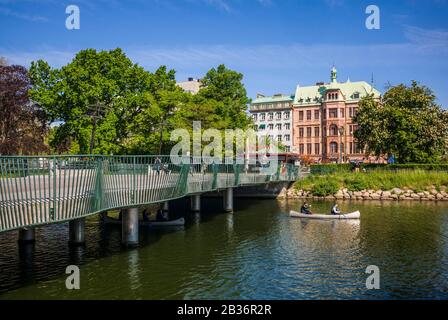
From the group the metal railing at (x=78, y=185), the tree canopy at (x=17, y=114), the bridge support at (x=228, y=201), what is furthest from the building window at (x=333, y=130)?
the metal railing at (x=78, y=185)

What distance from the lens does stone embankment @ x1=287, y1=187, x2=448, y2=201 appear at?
195ft

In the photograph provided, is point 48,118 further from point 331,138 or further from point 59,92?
point 331,138

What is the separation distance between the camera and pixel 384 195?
201 feet

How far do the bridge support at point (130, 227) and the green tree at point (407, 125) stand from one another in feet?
155

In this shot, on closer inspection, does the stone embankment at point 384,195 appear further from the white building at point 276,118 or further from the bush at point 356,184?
the white building at point 276,118

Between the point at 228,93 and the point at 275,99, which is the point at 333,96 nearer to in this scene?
the point at 275,99

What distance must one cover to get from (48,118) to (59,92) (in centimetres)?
416

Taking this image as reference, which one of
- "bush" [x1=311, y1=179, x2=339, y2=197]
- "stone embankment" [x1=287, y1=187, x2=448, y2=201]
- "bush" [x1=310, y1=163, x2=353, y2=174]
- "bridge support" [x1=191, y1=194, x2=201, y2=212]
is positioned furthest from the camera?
"bush" [x1=310, y1=163, x2=353, y2=174]

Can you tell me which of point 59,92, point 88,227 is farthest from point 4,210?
point 59,92

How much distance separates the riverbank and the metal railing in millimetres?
32211

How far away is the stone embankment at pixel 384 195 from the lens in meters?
59.3

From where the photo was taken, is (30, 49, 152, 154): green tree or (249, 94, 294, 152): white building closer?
(30, 49, 152, 154): green tree

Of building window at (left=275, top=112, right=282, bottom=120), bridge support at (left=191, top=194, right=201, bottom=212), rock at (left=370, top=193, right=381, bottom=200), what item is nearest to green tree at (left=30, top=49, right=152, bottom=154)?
bridge support at (left=191, top=194, right=201, bottom=212)

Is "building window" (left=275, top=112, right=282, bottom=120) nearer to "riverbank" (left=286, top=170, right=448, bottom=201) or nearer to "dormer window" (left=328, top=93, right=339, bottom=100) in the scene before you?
"dormer window" (left=328, top=93, right=339, bottom=100)
